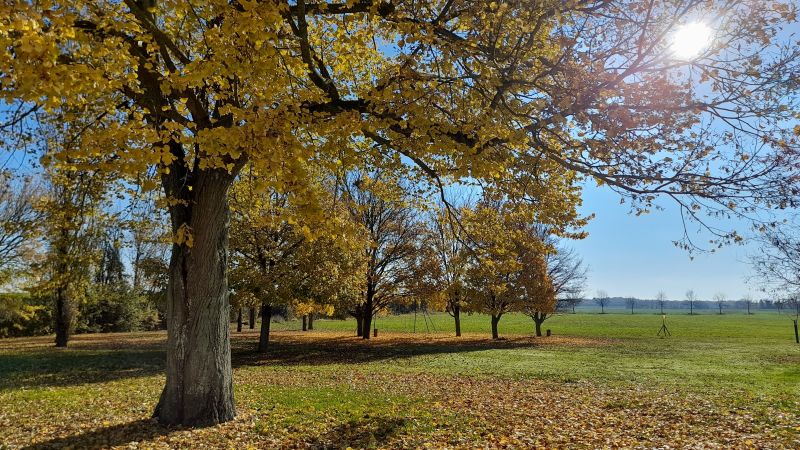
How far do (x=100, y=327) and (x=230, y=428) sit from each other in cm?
3779

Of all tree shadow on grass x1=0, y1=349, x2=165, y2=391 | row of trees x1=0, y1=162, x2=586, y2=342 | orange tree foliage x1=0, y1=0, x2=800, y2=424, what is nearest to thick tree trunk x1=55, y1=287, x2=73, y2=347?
row of trees x1=0, y1=162, x2=586, y2=342

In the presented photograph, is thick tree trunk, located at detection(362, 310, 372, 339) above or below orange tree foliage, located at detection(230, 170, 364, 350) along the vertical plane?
below

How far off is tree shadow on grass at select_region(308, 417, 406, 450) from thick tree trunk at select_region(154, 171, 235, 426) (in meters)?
1.78

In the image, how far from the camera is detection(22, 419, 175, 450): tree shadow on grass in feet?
21.3

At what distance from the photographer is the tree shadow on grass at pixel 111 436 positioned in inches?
255

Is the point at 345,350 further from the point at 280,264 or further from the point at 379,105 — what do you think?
the point at 379,105

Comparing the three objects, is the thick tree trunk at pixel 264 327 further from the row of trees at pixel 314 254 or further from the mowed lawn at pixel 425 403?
the mowed lawn at pixel 425 403

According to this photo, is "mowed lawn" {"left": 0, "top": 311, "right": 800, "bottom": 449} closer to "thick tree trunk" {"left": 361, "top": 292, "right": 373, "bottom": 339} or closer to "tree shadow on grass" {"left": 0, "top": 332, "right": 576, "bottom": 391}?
"tree shadow on grass" {"left": 0, "top": 332, "right": 576, "bottom": 391}

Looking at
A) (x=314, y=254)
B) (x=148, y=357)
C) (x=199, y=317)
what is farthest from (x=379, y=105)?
(x=148, y=357)

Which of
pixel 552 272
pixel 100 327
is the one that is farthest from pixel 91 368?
pixel 552 272

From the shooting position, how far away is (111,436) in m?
6.93

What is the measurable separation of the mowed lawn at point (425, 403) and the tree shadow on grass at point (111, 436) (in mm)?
26

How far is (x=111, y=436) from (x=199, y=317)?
6.37 ft

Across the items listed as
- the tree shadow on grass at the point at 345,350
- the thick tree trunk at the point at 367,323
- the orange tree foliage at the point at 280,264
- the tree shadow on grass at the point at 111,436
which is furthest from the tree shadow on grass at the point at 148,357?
the tree shadow on grass at the point at 111,436
